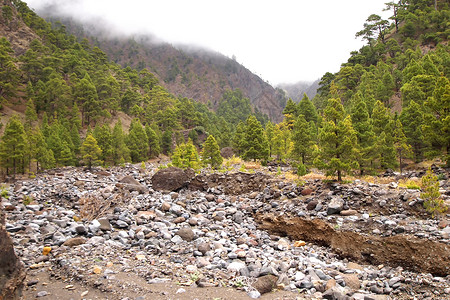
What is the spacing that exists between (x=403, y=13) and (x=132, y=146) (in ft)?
272

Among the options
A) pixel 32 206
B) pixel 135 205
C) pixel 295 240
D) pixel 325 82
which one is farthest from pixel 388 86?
pixel 32 206

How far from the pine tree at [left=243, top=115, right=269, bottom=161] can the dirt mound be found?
2143cm

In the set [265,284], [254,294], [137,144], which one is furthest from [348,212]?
[137,144]

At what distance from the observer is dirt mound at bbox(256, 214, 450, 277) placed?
9922 millimetres

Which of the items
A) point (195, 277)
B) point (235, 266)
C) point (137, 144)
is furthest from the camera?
point (137, 144)

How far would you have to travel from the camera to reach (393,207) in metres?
14.1

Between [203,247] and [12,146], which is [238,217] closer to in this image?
[203,247]

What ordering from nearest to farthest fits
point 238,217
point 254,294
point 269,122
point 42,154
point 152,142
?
1. point 254,294
2. point 238,217
3. point 42,154
4. point 152,142
5. point 269,122

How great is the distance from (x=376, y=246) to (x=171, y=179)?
17.9 meters

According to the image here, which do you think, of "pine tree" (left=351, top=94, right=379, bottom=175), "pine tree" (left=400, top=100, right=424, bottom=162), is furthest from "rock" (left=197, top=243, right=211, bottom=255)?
"pine tree" (left=400, top=100, right=424, bottom=162)

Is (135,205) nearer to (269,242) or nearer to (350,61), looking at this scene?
(269,242)

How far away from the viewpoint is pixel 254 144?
122 ft

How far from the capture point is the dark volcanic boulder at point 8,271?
575 cm

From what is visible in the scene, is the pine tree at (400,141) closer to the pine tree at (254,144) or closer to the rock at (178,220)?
the pine tree at (254,144)
